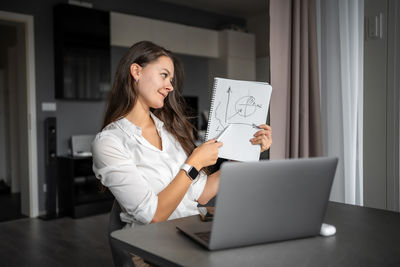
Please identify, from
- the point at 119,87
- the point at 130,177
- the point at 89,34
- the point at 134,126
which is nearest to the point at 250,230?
the point at 130,177

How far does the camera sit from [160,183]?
5.15ft

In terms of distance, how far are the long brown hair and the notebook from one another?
0.27 metres

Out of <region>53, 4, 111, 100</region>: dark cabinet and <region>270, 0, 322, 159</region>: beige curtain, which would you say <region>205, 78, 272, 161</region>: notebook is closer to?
<region>270, 0, 322, 159</region>: beige curtain

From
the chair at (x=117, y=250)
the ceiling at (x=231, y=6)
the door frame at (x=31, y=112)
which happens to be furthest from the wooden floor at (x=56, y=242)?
the ceiling at (x=231, y=6)

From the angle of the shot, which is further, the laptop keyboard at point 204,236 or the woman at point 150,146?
the woman at point 150,146

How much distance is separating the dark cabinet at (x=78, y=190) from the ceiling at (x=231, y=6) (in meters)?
2.72

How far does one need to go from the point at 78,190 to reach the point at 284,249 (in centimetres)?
386

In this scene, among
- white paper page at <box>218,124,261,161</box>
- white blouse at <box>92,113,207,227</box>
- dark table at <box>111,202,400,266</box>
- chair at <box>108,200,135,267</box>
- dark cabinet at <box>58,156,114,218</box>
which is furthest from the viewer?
dark cabinet at <box>58,156,114,218</box>

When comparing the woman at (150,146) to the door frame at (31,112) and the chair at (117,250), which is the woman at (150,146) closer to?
the chair at (117,250)

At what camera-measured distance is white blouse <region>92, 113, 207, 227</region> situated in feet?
4.60

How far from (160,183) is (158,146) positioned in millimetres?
220

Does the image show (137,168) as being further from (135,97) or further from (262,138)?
(262,138)

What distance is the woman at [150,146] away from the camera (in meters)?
1.42

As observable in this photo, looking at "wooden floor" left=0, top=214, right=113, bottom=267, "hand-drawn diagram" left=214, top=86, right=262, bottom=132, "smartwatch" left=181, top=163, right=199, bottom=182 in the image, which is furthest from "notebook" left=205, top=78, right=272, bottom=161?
"wooden floor" left=0, top=214, right=113, bottom=267
